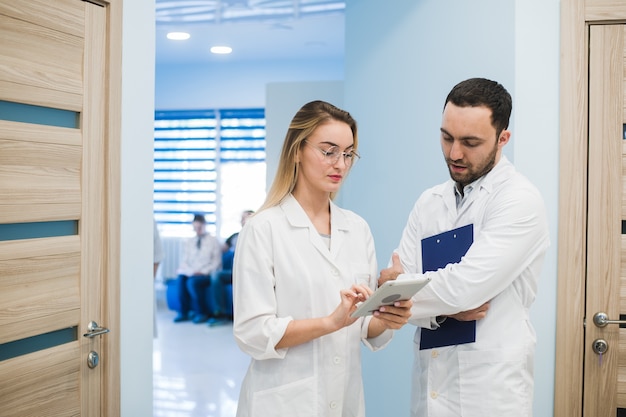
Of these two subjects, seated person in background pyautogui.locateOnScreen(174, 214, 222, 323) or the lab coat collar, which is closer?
the lab coat collar

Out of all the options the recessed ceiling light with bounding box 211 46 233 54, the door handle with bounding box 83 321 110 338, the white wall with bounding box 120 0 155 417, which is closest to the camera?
the door handle with bounding box 83 321 110 338

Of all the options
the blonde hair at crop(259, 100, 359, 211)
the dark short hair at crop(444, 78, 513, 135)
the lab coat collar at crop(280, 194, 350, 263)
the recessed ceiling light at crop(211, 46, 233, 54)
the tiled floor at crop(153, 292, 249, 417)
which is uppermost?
the recessed ceiling light at crop(211, 46, 233, 54)

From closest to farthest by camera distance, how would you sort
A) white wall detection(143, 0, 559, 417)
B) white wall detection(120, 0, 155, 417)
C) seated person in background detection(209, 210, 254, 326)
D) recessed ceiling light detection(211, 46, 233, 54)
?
1. white wall detection(120, 0, 155, 417)
2. white wall detection(143, 0, 559, 417)
3. recessed ceiling light detection(211, 46, 233, 54)
4. seated person in background detection(209, 210, 254, 326)

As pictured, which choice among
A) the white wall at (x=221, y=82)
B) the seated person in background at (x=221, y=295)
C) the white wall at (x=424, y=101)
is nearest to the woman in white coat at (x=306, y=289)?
the white wall at (x=424, y=101)

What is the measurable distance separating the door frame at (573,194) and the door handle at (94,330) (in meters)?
1.73

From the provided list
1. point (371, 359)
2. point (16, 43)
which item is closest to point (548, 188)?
point (371, 359)

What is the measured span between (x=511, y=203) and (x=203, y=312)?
641 centimetres

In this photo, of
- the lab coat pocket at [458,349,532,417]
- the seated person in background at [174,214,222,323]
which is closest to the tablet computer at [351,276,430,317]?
the lab coat pocket at [458,349,532,417]

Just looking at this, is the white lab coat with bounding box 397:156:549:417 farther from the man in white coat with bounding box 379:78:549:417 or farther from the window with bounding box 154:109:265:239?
the window with bounding box 154:109:265:239

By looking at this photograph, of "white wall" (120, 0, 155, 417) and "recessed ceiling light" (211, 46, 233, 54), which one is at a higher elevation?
"recessed ceiling light" (211, 46, 233, 54)

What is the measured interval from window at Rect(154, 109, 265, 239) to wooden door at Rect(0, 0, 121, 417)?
6.60 metres

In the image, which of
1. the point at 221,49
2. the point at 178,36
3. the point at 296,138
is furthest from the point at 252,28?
the point at 296,138

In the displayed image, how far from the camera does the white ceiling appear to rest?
5.32 metres

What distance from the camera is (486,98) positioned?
196cm
